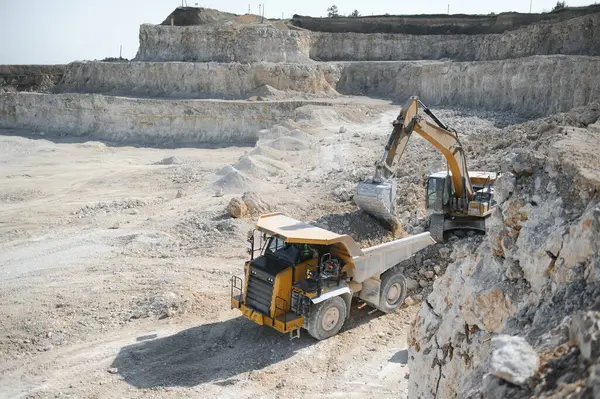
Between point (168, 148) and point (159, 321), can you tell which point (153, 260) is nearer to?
point (159, 321)

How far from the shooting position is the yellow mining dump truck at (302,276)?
29.9 ft

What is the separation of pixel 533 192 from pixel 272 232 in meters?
5.04

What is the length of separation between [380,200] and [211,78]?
2910 cm

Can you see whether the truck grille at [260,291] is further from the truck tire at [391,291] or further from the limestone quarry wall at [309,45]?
the limestone quarry wall at [309,45]

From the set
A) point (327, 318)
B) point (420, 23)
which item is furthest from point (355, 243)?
point (420, 23)

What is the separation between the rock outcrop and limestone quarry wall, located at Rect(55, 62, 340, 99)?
111 feet

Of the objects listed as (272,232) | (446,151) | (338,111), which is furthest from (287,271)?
(338,111)

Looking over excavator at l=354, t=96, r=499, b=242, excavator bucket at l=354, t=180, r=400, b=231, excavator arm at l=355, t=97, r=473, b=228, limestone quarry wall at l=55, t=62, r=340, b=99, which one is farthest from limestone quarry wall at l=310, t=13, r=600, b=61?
excavator bucket at l=354, t=180, r=400, b=231

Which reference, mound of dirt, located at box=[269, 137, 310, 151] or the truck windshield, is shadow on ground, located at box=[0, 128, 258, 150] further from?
the truck windshield

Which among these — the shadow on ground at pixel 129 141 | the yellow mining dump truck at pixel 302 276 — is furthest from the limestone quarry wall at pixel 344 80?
the yellow mining dump truck at pixel 302 276

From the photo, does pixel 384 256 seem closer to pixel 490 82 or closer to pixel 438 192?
pixel 438 192

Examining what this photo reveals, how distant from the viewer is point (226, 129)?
3562 centimetres

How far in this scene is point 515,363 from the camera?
2.92m

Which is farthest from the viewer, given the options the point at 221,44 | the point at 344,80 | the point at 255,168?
the point at 344,80
